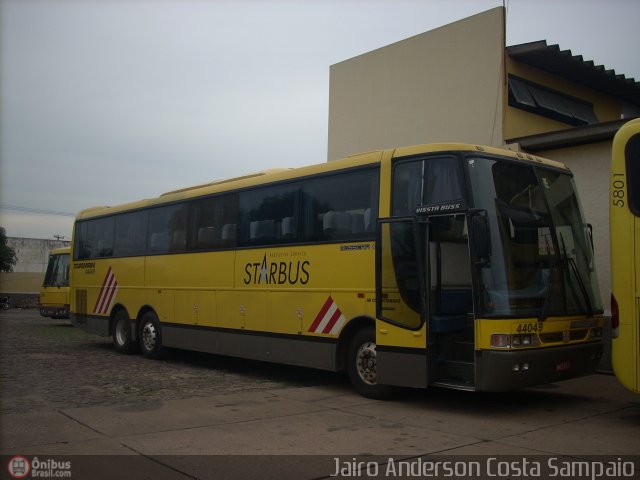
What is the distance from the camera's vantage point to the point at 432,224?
8.45m

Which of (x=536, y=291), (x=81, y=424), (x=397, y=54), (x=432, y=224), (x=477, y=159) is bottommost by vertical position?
(x=81, y=424)

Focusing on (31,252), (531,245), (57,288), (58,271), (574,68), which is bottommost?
(57,288)

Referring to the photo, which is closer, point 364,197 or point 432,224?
point 432,224

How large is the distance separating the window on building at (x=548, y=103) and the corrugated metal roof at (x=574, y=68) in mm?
543

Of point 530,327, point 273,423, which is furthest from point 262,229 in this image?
point 530,327

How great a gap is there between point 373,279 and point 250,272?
10.1ft

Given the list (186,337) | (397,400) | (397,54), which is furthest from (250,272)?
(397,54)

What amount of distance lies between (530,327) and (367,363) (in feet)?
8.16

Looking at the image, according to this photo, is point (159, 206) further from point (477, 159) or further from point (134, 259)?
point (477, 159)

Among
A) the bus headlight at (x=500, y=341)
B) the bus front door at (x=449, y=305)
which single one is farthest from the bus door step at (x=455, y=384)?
the bus headlight at (x=500, y=341)

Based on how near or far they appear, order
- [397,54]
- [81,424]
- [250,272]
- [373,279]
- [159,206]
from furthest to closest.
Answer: [397,54] → [159,206] → [250,272] → [373,279] → [81,424]

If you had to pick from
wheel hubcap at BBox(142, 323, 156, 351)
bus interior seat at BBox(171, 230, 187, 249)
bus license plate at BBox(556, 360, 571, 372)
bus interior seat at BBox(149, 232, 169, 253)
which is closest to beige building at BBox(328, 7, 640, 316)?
bus license plate at BBox(556, 360, 571, 372)

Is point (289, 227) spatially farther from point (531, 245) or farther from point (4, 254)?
point (4, 254)

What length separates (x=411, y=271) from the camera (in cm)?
846
